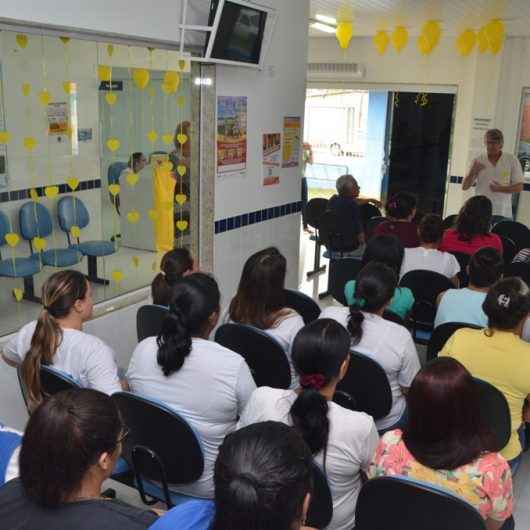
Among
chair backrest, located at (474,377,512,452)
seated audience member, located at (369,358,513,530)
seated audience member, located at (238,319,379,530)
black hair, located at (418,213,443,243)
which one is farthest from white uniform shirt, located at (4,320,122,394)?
Answer: black hair, located at (418,213,443,243)

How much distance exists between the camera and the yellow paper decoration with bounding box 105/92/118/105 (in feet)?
13.6

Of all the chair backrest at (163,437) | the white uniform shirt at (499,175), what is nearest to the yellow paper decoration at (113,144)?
the chair backrest at (163,437)

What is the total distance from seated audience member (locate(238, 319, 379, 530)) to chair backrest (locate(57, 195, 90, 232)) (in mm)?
2540

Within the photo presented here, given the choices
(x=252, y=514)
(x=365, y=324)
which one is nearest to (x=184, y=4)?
(x=365, y=324)

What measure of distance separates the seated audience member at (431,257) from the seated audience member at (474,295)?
26.0 inches

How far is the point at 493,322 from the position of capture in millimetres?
2457

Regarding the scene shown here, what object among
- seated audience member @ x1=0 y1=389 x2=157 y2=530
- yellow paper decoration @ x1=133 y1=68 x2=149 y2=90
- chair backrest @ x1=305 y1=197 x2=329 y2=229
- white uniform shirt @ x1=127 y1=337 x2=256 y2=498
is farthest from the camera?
chair backrest @ x1=305 y1=197 x2=329 y2=229

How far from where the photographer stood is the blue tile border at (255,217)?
4531 mm

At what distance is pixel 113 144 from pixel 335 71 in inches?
194

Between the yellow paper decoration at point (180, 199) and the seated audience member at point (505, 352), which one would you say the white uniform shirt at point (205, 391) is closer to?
the seated audience member at point (505, 352)

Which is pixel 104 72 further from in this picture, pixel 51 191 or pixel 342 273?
pixel 342 273

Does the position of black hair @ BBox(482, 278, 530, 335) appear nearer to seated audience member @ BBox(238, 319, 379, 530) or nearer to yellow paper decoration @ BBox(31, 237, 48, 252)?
seated audience member @ BBox(238, 319, 379, 530)

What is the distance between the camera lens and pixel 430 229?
13.1 feet

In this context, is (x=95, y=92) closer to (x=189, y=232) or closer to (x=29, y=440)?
(x=189, y=232)
